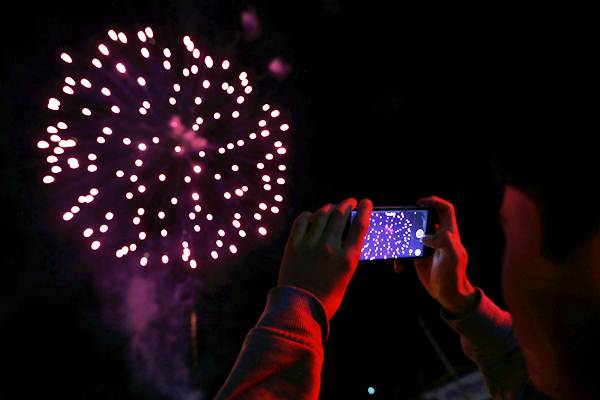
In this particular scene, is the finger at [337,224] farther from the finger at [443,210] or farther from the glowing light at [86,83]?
the glowing light at [86,83]

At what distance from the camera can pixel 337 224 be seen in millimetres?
673

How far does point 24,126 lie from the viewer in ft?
4.89

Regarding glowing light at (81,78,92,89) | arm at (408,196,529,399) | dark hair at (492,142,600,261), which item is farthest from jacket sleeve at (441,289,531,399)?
glowing light at (81,78,92,89)

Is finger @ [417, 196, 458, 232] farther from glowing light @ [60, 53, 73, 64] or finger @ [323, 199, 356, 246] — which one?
glowing light @ [60, 53, 73, 64]

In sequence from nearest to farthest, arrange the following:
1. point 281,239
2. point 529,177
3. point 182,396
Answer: point 529,177, point 182,396, point 281,239

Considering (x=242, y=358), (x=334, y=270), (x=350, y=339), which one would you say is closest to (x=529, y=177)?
(x=334, y=270)

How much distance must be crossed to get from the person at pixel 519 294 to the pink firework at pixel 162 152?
1.24m

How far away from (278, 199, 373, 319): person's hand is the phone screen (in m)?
0.54

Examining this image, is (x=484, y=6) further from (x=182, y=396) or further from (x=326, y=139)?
(x=182, y=396)

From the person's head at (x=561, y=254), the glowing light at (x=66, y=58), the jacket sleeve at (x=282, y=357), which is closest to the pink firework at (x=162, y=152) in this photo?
the glowing light at (x=66, y=58)

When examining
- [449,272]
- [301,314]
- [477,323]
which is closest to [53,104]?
[301,314]

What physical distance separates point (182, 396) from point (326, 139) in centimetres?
147

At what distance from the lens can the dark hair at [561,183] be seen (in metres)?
0.51

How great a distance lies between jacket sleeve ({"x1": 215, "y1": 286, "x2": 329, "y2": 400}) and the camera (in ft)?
1.75
